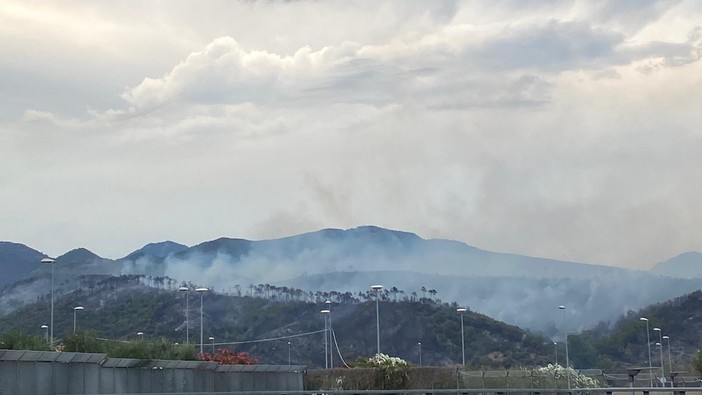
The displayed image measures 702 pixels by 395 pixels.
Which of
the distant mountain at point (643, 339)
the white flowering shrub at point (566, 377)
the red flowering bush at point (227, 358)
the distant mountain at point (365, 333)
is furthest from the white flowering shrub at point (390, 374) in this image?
the distant mountain at point (643, 339)

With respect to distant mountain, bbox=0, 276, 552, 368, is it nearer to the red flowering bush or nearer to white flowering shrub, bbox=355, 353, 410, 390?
white flowering shrub, bbox=355, 353, 410, 390

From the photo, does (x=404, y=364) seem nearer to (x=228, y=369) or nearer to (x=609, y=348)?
(x=228, y=369)

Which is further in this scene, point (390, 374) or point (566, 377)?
point (566, 377)

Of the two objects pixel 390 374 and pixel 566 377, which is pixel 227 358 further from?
pixel 566 377

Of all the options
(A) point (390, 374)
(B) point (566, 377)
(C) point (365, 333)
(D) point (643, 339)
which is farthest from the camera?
(C) point (365, 333)

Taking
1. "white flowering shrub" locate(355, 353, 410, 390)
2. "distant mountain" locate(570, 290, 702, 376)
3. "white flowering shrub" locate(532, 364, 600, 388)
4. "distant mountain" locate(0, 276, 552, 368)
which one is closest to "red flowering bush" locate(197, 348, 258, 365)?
"white flowering shrub" locate(355, 353, 410, 390)

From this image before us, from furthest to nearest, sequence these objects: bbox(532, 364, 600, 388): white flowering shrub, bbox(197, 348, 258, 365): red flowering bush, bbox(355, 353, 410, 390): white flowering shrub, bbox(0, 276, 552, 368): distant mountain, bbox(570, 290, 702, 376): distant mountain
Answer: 1. bbox(570, 290, 702, 376): distant mountain
2. bbox(0, 276, 552, 368): distant mountain
3. bbox(532, 364, 600, 388): white flowering shrub
4. bbox(355, 353, 410, 390): white flowering shrub
5. bbox(197, 348, 258, 365): red flowering bush

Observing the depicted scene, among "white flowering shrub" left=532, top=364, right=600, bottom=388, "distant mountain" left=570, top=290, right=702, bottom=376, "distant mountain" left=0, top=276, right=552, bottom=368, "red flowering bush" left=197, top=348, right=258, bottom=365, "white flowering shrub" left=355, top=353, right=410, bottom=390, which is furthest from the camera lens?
"distant mountain" left=570, top=290, right=702, bottom=376

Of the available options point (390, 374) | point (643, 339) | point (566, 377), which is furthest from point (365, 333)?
point (390, 374)

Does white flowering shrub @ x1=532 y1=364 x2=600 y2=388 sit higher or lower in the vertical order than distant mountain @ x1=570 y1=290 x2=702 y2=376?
lower

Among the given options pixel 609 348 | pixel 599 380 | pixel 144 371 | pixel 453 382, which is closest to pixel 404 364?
pixel 453 382

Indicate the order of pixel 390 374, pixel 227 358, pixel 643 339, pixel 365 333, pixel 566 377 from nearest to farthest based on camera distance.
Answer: pixel 390 374
pixel 227 358
pixel 566 377
pixel 643 339
pixel 365 333

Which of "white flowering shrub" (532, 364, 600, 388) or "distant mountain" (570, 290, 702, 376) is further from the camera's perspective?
"distant mountain" (570, 290, 702, 376)

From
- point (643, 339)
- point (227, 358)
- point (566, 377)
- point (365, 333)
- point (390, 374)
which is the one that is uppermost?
point (365, 333)
